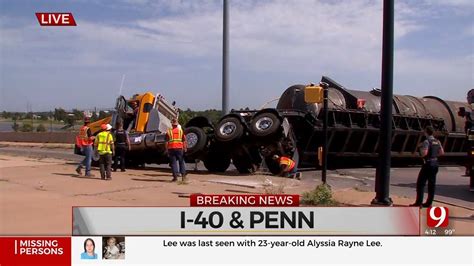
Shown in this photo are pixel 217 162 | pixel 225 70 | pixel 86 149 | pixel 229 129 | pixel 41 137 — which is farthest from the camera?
pixel 41 137

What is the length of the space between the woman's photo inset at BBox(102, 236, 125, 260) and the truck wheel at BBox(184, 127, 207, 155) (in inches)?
411

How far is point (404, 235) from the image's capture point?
239 inches

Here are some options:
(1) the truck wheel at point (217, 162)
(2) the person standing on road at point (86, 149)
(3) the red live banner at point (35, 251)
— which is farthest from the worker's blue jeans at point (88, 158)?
(3) the red live banner at point (35, 251)

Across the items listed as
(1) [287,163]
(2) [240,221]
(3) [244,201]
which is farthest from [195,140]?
(2) [240,221]

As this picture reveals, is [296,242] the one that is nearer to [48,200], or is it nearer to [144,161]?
[48,200]

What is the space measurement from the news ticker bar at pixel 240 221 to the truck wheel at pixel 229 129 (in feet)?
30.6

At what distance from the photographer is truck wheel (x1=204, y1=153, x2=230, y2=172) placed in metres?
16.8

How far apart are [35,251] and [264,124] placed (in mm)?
10460

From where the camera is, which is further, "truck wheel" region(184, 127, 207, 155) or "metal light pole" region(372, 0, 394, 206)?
A: "truck wheel" region(184, 127, 207, 155)

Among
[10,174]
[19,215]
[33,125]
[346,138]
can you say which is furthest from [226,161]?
[33,125]

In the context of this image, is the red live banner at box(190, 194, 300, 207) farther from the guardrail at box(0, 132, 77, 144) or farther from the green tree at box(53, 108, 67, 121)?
the green tree at box(53, 108, 67, 121)

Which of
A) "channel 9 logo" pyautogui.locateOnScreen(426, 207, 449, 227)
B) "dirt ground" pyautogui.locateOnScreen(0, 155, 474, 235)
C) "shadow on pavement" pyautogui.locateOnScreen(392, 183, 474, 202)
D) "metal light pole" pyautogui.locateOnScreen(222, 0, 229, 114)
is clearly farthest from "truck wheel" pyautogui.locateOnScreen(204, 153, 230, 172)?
"channel 9 logo" pyautogui.locateOnScreen(426, 207, 449, 227)

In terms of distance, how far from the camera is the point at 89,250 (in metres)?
5.41

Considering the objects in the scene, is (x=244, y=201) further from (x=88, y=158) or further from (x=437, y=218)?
(x=88, y=158)
